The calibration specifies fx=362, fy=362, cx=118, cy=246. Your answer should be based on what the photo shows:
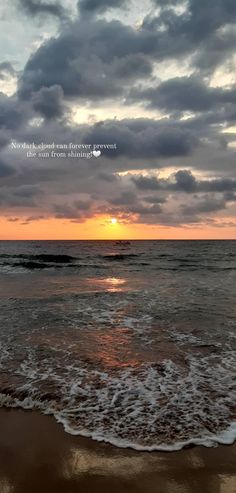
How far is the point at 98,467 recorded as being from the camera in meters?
4.33

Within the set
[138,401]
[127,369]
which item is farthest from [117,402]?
[127,369]

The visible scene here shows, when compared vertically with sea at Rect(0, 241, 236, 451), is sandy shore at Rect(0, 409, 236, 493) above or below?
above

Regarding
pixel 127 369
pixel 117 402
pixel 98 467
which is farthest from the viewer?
pixel 127 369

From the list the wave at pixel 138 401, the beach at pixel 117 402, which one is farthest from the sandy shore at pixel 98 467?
the wave at pixel 138 401

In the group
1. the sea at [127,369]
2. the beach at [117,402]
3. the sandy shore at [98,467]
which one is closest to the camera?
the sandy shore at [98,467]

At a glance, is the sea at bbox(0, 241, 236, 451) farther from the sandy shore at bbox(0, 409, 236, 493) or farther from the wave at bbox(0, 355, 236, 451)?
the sandy shore at bbox(0, 409, 236, 493)

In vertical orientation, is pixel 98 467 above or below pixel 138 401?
above

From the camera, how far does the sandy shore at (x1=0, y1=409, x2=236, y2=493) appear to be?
12.9ft

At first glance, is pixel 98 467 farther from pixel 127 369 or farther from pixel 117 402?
pixel 127 369

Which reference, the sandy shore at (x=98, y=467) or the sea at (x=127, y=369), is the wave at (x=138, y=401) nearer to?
the sea at (x=127, y=369)

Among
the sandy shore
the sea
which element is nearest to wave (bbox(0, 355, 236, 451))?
the sea

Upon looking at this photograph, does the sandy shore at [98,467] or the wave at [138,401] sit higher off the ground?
the sandy shore at [98,467]

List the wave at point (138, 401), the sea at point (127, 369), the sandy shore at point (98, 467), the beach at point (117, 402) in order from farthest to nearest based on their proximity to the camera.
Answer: the sea at point (127, 369) < the wave at point (138, 401) < the beach at point (117, 402) < the sandy shore at point (98, 467)

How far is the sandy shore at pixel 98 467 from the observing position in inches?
155
